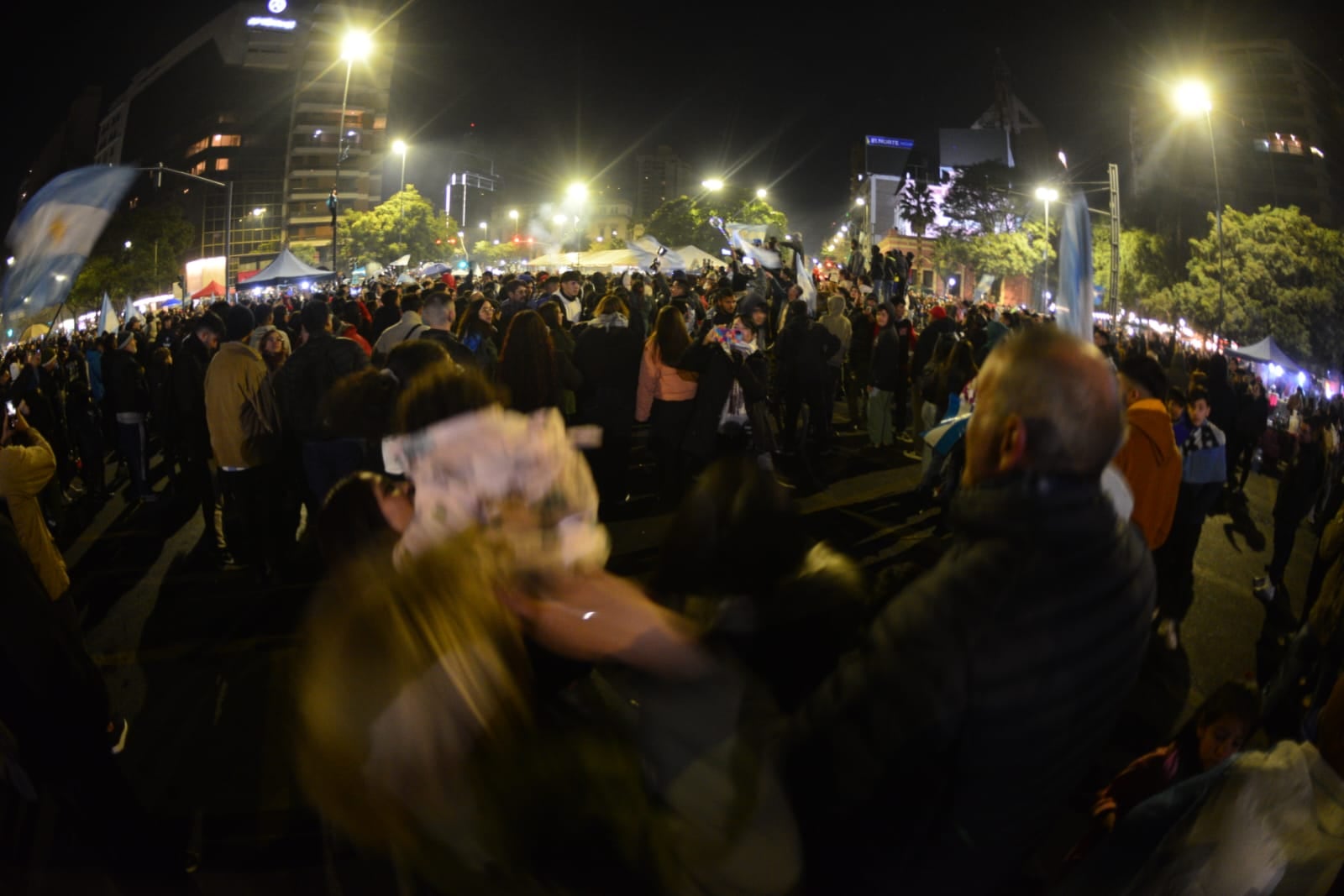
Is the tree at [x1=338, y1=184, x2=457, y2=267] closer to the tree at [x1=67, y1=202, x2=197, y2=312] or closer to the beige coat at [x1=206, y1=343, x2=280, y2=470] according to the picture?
the tree at [x1=67, y1=202, x2=197, y2=312]

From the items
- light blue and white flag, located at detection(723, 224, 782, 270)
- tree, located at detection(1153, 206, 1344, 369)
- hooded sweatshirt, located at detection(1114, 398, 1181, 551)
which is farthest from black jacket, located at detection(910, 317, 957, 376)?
tree, located at detection(1153, 206, 1344, 369)

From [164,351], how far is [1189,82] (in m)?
21.8

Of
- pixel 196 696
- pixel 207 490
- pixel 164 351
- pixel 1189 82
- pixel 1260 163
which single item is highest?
pixel 1260 163

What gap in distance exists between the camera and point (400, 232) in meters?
71.4

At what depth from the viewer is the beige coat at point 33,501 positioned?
414 cm

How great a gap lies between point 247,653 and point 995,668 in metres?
5.24

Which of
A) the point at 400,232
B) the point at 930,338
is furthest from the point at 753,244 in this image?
the point at 400,232

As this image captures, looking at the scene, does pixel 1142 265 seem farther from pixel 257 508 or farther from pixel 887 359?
pixel 257 508

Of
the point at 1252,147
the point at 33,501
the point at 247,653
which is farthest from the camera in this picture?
the point at 1252,147

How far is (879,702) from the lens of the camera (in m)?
1.41

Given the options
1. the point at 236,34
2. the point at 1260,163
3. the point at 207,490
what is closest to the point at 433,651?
the point at 207,490

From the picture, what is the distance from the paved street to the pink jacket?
132 centimetres

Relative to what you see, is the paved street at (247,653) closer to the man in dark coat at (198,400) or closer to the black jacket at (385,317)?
the man in dark coat at (198,400)

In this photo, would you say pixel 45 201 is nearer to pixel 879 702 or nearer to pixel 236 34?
pixel 879 702
